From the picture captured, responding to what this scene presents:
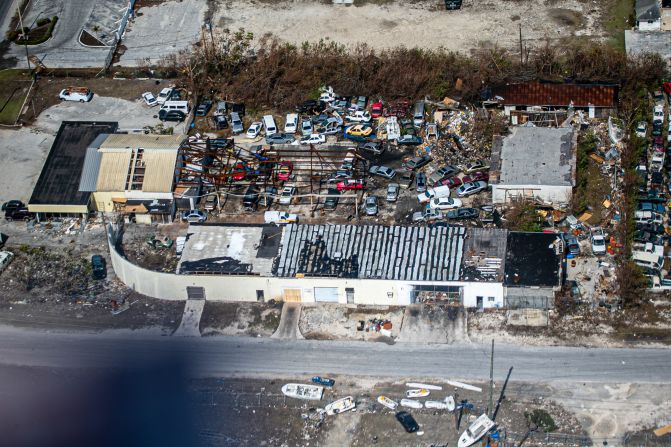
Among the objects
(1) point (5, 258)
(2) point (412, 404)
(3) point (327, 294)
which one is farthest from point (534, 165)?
(1) point (5, 258)

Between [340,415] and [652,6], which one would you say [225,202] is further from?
[652,6]

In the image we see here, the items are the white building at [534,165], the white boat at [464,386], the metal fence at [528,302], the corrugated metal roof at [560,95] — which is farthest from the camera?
the corrugated metal roof at [560,95]

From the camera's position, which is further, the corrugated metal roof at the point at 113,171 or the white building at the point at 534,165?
the corrugated metal roof at the point at 113,171

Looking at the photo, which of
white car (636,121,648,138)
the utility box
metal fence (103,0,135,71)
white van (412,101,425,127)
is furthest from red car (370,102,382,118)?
metal fence (103,0,135,71)

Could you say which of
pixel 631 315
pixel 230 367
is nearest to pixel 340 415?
pixel 230 367

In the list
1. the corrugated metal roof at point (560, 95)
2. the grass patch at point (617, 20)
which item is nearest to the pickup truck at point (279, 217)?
the corrugated metal roof at point (560, 95)

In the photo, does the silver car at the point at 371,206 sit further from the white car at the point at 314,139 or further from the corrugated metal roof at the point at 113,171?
the corrugated metal roof at the point at 113,171

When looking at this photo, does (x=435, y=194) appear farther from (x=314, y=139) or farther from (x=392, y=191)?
(x=314, y=139)
